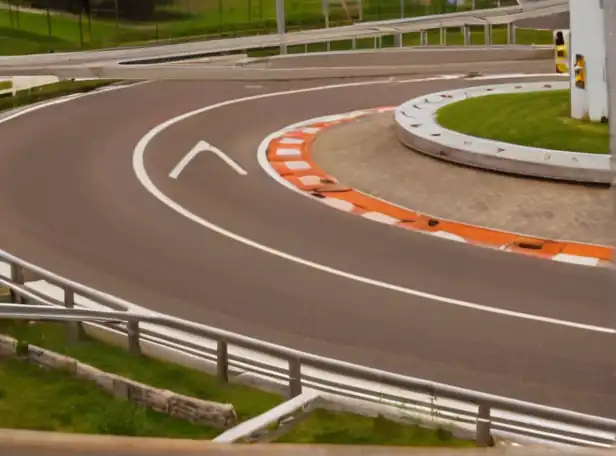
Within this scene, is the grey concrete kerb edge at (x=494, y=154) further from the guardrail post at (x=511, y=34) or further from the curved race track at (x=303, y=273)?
the guardrail post at (x=511, y=34)

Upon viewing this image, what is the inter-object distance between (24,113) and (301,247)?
565 inches

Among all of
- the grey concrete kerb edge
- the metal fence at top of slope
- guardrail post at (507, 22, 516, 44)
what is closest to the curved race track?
the grey concrete kerb edge

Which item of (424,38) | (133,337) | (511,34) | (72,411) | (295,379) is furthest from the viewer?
(424,38)

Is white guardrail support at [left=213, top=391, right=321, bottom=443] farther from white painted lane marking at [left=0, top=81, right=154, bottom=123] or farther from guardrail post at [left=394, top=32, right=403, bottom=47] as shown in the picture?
guardrail post at [left=394, top=32, right=403, bottom=47]

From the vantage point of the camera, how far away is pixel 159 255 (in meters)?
12.7

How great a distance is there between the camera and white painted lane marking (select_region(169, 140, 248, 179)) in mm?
17797

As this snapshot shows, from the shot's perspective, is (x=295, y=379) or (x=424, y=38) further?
(x=424, y=38)

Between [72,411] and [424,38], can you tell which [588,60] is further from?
[424,38]

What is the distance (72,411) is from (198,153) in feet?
41.6

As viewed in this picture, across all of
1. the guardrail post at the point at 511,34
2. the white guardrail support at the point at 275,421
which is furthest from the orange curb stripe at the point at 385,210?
the guardrail post at the point at 511,34

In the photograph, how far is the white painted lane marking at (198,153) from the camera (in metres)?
17.8

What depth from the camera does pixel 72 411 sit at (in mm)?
7148

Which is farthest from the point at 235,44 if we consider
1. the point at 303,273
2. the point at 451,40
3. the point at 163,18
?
the point at 303,273

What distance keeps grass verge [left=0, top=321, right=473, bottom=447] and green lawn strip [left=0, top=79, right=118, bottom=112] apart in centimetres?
1790
